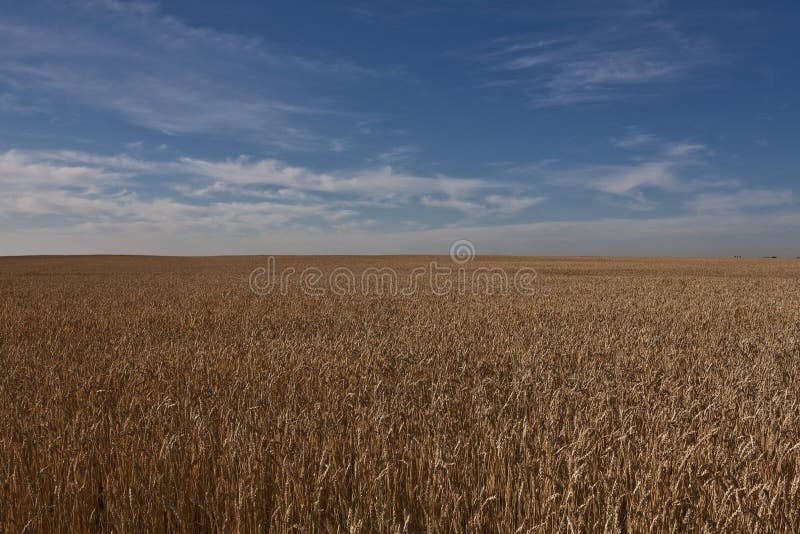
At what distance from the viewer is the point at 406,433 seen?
3609 millimetres

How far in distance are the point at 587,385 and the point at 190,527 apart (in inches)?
157

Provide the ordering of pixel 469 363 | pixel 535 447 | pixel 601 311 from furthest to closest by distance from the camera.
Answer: pixel 601 311, pixel 469 363, pixel 535 447

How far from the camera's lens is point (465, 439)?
3662mm

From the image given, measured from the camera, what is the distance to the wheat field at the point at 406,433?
2777 mm

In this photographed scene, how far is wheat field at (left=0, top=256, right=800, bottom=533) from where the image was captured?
9.11 ft

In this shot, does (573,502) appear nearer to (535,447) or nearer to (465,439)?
(535,447)

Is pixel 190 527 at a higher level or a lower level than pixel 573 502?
lower

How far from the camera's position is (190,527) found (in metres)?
2.82

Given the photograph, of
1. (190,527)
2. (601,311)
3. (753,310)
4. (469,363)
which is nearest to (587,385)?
(469,363)

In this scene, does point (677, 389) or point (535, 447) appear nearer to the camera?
point (535, 447)

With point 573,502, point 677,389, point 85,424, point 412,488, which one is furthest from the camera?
point 677,389

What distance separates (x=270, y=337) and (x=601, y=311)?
26.8ft

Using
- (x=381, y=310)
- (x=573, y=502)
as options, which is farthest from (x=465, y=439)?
(x=381, y=310)

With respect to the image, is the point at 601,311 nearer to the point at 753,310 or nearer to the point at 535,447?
the point at 753,310
